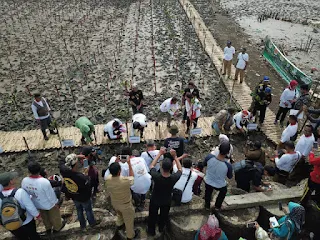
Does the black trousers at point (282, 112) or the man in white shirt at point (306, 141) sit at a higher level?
the man in white shirt at point (306, 141)

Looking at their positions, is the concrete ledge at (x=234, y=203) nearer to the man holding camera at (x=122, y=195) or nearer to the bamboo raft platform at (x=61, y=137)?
the man holding camera at (x=122, y=195)

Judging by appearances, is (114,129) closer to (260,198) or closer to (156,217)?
(156,217)

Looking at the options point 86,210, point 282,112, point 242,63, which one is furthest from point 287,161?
point 242,63

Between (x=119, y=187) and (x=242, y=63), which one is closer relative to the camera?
(x=119, y=187)

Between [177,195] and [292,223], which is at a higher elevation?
[292,223]

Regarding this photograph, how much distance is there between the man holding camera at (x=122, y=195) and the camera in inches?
184

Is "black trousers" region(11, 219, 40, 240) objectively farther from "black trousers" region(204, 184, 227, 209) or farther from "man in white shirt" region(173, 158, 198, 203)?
"black trousers" region(204, 184, 227, 209)

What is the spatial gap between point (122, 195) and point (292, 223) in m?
3.05

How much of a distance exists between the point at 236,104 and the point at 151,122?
3.53 metres

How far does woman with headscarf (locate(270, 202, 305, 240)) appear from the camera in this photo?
189 inches

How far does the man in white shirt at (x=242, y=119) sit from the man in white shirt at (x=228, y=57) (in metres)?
3.84

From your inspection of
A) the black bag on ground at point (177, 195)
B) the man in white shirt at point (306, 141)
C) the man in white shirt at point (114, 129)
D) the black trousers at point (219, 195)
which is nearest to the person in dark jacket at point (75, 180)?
the black bag on ground at point (177, 195)

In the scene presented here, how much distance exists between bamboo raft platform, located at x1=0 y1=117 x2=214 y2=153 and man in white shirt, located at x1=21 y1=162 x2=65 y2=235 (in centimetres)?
344

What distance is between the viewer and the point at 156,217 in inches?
208
